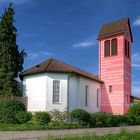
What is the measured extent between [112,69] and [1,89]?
1594 cm

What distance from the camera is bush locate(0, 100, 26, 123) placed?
106 ft

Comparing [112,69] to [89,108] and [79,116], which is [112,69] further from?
[79,116]

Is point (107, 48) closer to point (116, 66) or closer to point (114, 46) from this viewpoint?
point (114, 46)

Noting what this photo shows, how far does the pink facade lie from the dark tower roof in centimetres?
53

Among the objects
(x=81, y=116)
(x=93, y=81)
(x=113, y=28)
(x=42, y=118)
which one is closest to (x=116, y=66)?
(x=93, y=81)

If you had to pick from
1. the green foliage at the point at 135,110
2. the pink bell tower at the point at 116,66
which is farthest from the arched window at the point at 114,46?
the green foliage at the point at 135,110

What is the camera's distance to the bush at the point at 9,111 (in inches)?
1267

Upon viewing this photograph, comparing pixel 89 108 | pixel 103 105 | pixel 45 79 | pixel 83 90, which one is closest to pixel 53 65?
pixel 45 79

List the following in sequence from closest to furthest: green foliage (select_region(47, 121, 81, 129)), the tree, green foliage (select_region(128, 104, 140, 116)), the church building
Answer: green foliage (select_region(47, 121, 81, 129)) → the tree → the church building → green foliage (select_region(128, 104, 140, 116))

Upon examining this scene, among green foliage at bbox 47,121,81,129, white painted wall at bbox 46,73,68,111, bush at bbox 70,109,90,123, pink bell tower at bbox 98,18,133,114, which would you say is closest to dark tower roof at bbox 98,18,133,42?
pink bell tower at bbox 98,18,133,114

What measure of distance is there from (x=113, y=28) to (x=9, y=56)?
16739 millimetres

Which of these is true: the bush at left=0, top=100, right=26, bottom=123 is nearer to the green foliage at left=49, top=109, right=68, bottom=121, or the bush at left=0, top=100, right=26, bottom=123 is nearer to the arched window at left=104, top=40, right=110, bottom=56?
the green foliage at left=49, top=109, right=68, bottom=121

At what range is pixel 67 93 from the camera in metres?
39.3

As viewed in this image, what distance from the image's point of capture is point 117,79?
47.3 metres
